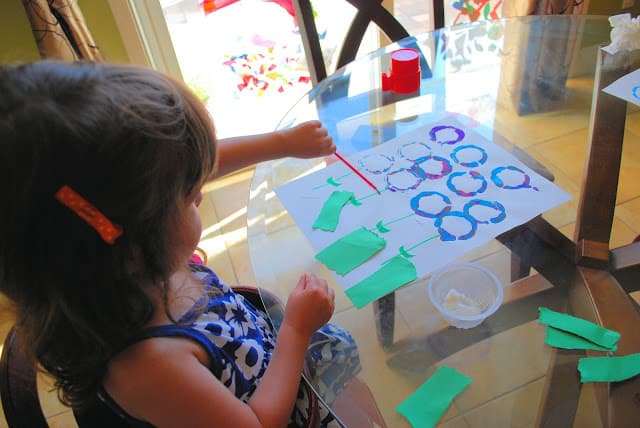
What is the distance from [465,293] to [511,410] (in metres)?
0.19

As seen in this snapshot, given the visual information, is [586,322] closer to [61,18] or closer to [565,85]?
[565,85]

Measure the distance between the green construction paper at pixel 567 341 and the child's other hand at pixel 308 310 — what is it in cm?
33

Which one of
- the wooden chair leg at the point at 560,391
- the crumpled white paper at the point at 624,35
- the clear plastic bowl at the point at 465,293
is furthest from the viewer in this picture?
the crumpled white paper at the point at 624,35

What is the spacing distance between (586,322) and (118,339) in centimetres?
64

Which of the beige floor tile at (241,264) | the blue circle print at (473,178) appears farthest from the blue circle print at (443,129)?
the beige floor tile at (241,264)

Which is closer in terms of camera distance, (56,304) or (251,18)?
(56,304)

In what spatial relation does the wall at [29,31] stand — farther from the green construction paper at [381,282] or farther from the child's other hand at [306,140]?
the green construction paper at [381,282]

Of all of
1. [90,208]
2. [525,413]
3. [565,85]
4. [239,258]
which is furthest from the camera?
[239,258]

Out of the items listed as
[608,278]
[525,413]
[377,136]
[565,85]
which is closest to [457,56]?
[565,85]

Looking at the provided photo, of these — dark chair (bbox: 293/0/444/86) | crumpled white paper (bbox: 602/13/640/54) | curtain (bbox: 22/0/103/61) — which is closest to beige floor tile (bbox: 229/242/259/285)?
dark chair (bbox: 293/0/444/86)

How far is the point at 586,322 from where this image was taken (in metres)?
0.72

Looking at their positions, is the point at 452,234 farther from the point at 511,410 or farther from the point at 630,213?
the point at 630,213

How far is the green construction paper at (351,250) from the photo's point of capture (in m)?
0.80

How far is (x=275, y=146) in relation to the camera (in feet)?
3.22
